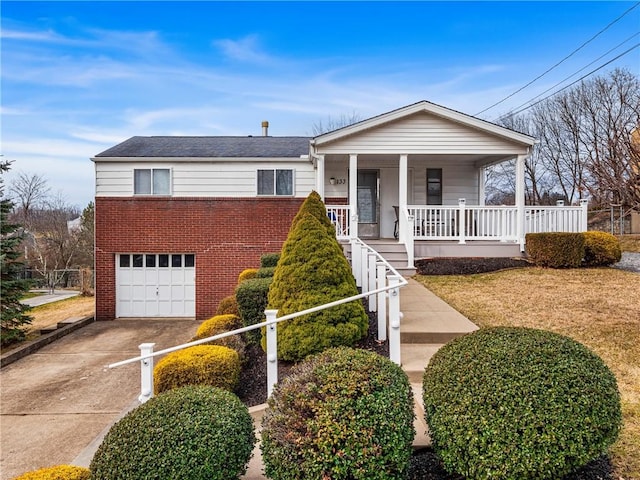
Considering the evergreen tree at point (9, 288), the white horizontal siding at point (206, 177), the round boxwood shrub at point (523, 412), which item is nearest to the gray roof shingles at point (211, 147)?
the white horizontal siding at point (206, 177)

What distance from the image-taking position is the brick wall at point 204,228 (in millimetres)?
13820

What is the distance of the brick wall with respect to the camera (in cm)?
1382

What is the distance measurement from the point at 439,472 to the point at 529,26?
15.4 m

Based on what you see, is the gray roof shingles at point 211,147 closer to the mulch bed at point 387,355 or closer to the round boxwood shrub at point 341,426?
the mulch bed at point 387,355

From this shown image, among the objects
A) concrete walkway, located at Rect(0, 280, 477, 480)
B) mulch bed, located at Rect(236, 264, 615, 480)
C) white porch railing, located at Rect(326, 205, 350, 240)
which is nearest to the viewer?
mulch bed, located at Rect(236, 264, 615, 480)

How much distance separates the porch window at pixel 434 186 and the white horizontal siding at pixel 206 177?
4044mm

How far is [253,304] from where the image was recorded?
245 inches

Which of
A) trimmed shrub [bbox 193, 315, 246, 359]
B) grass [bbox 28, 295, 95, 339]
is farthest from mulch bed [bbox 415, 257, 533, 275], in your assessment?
grass [bbox 28, 295, 95, 339]

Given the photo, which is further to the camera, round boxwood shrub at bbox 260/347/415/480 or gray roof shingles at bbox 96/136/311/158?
gray roof shingles at bbox 96/136/311/158

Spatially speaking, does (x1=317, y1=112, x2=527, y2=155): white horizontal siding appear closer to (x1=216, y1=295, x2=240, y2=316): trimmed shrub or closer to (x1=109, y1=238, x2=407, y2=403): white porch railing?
(x1=216, y1=295, x2=240, y2=316): trimmed shrub

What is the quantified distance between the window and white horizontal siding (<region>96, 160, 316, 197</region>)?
173 millimetres

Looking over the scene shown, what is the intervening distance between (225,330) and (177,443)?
4.70 meters

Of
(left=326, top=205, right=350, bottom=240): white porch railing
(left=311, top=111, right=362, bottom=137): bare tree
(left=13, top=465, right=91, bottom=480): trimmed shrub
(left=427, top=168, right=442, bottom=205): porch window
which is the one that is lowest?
(left=13, top=465, right=91, bottom=480): trimmed shrub

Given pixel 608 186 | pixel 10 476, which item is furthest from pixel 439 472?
pixel 608 186
